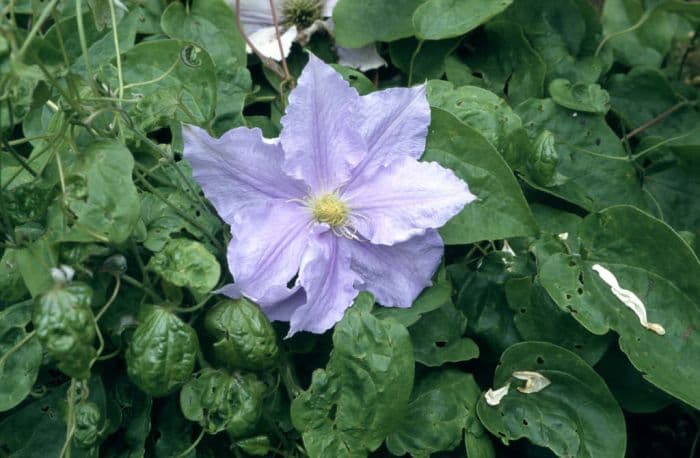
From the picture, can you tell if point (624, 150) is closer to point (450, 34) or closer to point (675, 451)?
point (450, 34)

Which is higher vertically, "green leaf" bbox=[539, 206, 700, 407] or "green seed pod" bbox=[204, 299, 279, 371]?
"green seed pod" bbox=[204, 299, 279, 371]

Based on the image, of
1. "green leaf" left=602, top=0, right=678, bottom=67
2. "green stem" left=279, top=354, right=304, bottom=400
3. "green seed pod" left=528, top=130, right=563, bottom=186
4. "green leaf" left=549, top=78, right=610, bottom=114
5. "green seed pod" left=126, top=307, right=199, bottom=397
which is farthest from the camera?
"green leaf" left=602, top=0, right=678, bottom=67

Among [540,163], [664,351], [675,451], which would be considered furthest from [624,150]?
[675,451]

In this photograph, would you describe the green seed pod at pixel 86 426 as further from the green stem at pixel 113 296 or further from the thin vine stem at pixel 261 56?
the thin vine stem at pixel 261 56

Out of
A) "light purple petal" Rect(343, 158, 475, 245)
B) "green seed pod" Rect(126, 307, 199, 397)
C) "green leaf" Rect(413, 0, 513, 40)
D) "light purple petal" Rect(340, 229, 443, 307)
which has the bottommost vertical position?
"light purple petal" Rect(340, 229, 443, 307)

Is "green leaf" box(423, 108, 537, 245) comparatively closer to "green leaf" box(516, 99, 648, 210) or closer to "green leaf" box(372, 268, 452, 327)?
"green leaf" box(372, 268, 452, 327)

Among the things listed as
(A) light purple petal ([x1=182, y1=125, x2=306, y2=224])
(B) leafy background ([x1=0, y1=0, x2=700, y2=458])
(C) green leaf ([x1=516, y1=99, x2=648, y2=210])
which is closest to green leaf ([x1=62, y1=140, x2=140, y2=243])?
(B) leafy background ([x1=0, y1=0, x2=700, y2=458])

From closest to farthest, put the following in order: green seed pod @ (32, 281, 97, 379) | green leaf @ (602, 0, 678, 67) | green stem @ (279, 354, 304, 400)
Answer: green seed pod @ (32, 281, 97, 379), green stem @ (279, 354, 304, 400), green leaf @ (602, 0, 678, 67)

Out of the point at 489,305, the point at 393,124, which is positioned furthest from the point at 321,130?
the point at 489,305
